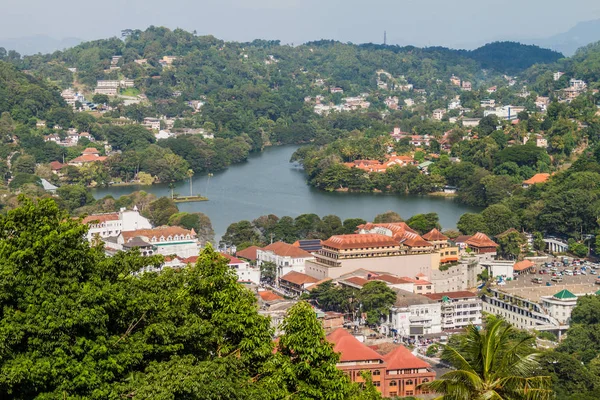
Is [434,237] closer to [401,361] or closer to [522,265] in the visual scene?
[522,265]

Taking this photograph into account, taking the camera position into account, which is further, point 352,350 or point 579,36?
point 579,36

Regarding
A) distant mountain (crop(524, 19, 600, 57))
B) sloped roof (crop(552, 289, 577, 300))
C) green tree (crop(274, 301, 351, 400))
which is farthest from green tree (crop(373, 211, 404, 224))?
distant mountain (crop(524, 19, 600, 57))

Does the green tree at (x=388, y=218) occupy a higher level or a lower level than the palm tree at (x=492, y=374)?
lower

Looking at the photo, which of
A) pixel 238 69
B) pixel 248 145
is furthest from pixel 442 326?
pixel 238 69

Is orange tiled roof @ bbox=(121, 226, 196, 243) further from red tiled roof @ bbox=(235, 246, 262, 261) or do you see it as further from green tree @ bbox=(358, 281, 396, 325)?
green tree @ bbox=(358, 281, 396, 325)

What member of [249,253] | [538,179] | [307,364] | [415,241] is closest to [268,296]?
[415,241]

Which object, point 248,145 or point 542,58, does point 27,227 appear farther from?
point 542,58

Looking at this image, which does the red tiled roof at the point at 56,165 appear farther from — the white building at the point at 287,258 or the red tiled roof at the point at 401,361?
the red tiled roof at the point at 401,361

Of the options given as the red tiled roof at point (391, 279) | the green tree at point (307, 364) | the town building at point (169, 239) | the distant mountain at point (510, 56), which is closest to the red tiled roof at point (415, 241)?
the red tiled roof at point (391, 279)
